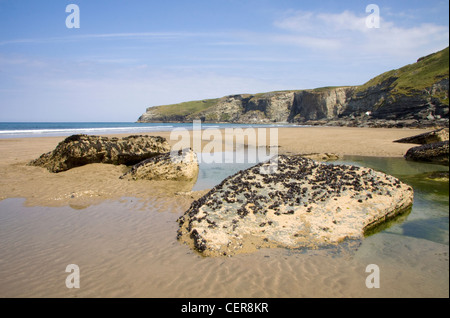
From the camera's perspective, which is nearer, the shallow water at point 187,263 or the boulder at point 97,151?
the shallow water at point 187,263

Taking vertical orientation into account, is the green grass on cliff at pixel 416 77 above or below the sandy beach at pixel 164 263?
above

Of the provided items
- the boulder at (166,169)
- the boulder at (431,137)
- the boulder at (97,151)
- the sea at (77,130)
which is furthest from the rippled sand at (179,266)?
the sea at (77,130)

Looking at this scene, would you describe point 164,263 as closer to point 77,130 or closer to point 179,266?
point 179,266

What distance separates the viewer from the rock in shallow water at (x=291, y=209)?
6.16 m

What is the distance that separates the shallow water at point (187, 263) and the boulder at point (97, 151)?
799 cm

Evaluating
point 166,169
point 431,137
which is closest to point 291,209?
point 166,169

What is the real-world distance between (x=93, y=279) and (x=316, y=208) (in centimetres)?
547

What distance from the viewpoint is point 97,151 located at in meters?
15.9

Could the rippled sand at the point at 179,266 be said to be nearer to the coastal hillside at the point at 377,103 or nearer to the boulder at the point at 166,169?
the coastal hillside at the point at 377,103

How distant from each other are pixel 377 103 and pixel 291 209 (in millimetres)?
82611

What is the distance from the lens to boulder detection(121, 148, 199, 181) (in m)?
13.2

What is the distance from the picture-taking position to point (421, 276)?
3.80m

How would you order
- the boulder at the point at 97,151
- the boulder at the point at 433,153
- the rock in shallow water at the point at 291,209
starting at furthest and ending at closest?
the boulder at the point at 433,153, the boulder at the point at 97,151, the rock in shallow water at the point at 291,209
